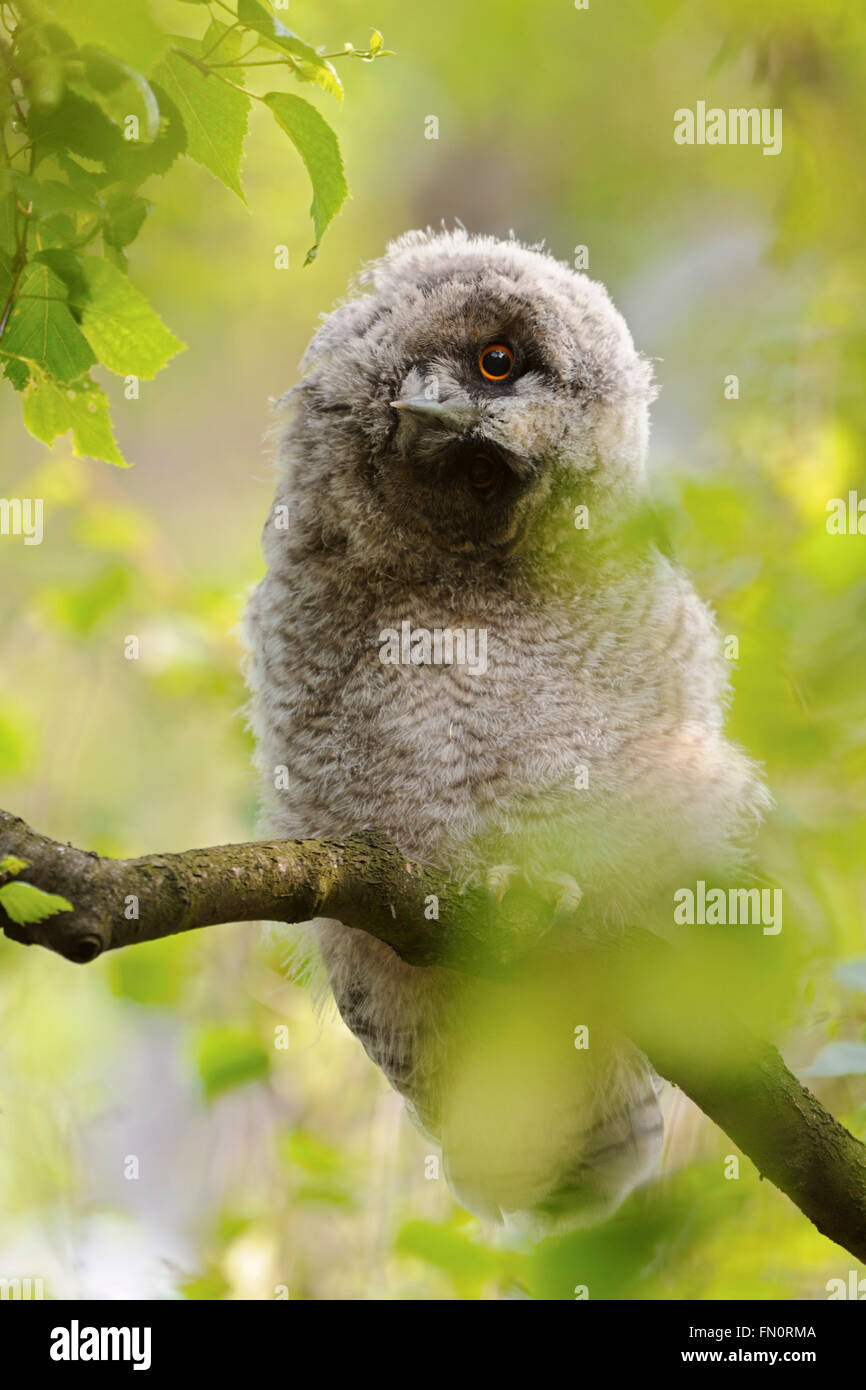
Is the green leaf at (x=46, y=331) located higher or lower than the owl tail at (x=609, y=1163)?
higher

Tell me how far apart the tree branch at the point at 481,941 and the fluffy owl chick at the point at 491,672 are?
0.20 m

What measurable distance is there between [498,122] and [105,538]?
183 cm

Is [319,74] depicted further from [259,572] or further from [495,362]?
[259,572]

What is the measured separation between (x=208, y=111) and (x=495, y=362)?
83 cm

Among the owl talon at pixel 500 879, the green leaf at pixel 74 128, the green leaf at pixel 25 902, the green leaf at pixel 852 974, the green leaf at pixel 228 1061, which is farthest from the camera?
the green leaf at pixel 228 1061

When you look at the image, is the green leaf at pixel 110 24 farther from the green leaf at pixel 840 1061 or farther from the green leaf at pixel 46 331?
the green leaf at pixel 840 1061

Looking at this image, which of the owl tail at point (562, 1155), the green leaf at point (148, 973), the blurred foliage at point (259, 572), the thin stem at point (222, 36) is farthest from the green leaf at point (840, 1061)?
the green leaf at point (148, 973)

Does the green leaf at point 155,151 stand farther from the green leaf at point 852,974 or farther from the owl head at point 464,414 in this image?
the green leaf at point 852,974

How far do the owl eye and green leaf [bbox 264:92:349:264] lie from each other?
79 centimetres

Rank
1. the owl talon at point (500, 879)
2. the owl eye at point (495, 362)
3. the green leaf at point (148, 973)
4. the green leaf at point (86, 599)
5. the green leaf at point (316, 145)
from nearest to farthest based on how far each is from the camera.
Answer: the green leaf at point (316, 145), the owl talon at point (500, 879), the owl eye at point (495, 362), the green leaf at point (148, 973), the green leaf at point (86, 599)

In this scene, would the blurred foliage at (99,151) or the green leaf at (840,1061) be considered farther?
the green leaf at (840,1061)

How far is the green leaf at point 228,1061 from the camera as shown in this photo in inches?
78.9

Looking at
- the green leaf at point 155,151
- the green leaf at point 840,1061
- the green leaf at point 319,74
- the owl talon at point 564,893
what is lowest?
the green leaf at point 840,1061
